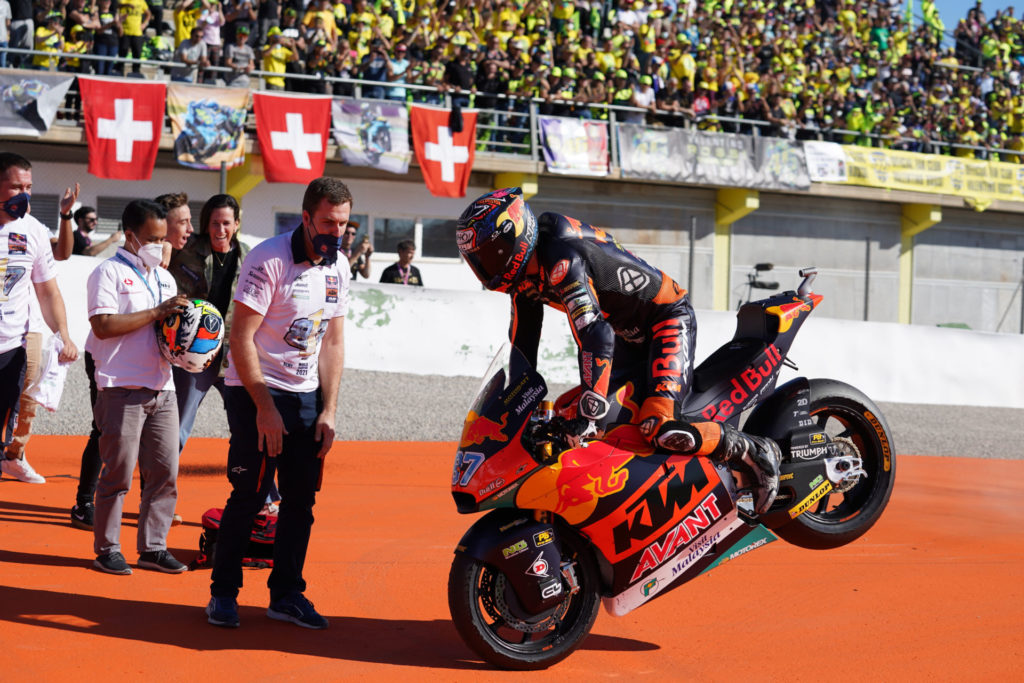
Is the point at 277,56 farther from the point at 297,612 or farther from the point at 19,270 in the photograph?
the point at 297,612

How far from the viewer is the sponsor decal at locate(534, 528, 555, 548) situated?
13.9 ft

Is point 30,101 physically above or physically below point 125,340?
above

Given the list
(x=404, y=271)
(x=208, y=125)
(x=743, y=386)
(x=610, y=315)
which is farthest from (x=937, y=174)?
(x=610, y=315)

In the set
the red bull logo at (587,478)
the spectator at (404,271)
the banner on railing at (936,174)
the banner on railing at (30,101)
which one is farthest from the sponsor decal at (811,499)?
the banner on railing at (936,174)

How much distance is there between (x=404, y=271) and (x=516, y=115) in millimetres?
7147

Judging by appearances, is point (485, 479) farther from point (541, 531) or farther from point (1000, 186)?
point (1000, 186)

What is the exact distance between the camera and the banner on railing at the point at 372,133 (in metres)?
17.7

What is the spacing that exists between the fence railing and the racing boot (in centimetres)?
1374

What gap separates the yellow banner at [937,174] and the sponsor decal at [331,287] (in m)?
19.8

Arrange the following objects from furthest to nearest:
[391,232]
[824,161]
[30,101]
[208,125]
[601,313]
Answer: [824,161], [391,232], [208,125], [30,101], [601,313]

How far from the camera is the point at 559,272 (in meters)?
4.21

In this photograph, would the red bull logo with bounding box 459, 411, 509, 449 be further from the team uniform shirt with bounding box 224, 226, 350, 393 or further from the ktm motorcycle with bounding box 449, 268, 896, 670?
the team uniform shirt with bounding box 224, 226, 350, 393

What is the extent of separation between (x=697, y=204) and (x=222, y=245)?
17.7 meters

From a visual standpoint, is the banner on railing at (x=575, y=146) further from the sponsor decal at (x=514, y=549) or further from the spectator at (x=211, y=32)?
the sponsor decal at (x=514, y=549)
